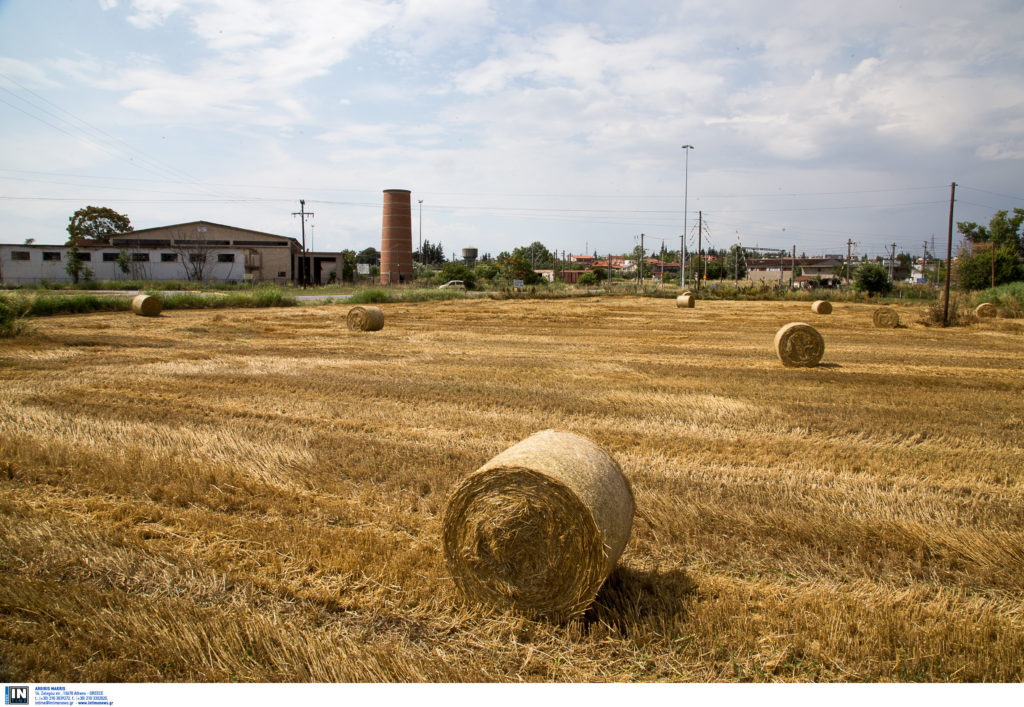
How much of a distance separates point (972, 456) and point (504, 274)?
70138 millimetres

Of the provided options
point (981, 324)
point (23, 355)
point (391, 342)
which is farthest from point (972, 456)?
point (981, 324)

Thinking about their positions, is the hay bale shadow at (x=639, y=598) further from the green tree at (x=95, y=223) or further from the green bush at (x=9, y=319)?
the green tree at (x=95, y=223)

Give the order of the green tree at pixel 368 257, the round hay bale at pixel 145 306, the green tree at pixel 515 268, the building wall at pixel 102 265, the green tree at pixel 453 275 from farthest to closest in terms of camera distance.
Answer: the green tree at pixel 368 257 < the green tree at pixel 453 275 < the green tree at pixel 515 268 < the building wall at pixel 102 265 < the round hay bale at pixel 145 306

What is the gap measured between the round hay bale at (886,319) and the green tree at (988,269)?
1255 inches

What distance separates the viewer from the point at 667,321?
31.1m

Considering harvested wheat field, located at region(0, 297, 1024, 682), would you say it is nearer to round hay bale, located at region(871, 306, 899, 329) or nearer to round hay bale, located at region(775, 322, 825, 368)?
round hay bale, located at region(775, 322, 825, 368)

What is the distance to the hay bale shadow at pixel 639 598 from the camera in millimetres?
4414

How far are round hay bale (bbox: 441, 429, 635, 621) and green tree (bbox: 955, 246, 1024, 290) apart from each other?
2408 inches

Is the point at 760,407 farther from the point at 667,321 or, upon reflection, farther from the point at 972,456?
the point at 667,321

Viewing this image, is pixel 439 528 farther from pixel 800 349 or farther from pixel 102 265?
→ pixel 102 265

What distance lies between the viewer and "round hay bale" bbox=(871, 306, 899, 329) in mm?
28656

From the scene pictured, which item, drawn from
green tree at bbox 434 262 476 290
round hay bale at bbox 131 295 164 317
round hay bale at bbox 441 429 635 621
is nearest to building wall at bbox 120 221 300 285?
green tree at bbox 434 262 476 290

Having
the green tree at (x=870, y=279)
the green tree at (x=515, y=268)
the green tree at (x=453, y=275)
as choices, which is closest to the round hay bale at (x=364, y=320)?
the green tree at (x=515, y=268)

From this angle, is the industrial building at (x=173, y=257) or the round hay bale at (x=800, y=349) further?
the industrial building at (x=173, y=257)
